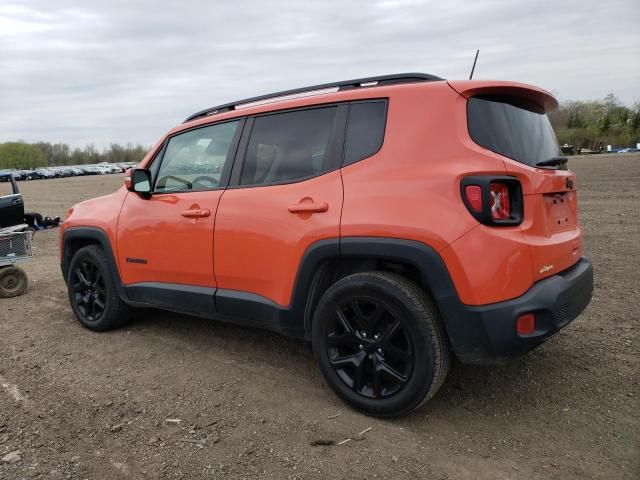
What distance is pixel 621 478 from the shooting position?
241 centimetres

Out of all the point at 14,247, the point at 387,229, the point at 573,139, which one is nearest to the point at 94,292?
the point at 14,247

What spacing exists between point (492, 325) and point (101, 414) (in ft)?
7.85

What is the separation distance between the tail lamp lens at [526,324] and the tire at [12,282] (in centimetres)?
588

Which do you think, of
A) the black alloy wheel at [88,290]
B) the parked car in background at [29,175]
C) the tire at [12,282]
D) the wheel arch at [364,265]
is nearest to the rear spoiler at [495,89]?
the wheel arch at [364,265]

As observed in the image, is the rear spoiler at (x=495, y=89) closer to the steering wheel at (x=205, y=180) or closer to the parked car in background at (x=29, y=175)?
the steering wheel at (x=205, y=180)

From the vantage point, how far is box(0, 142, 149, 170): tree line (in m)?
103

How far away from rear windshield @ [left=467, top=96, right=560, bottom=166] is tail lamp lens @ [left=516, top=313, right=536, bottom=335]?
84 cm

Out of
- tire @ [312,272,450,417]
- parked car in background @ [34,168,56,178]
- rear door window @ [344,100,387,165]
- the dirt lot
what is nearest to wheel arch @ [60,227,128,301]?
the dirt lot

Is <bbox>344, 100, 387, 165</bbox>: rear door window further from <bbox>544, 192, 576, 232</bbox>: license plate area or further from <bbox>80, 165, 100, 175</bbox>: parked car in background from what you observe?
<bbox>80, 165, 100, 175</bbox>: parked car in background

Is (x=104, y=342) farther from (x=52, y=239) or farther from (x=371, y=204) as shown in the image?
(x=52, y=239)

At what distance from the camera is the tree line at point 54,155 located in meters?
103

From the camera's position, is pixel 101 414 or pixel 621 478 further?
pixel 101 414

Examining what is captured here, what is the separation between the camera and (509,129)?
2.87m

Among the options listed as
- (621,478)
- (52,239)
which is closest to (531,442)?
(621,478)
